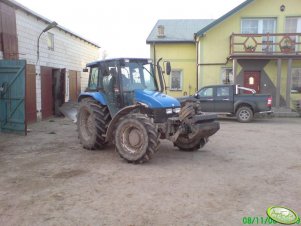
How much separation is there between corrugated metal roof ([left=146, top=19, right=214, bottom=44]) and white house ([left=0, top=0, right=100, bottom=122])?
5340 mm

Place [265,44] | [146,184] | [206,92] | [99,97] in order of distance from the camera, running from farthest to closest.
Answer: [265,44] < [206,92] < [99,97] < [146,184]

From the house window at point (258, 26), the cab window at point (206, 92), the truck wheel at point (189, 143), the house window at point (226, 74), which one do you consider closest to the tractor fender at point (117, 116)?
the truck wheel at point (189, 143)

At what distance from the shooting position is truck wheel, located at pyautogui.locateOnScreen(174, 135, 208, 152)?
342 inches

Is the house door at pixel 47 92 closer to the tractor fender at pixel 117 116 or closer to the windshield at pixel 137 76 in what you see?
the windshield at pixel 137 76

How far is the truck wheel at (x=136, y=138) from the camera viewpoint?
23.7ft

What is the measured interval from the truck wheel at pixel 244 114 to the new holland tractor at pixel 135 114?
766 centimetres

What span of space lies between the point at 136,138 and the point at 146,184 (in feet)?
A: 5.25

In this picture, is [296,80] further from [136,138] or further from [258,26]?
[136,138]

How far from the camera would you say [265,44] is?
19031 mm

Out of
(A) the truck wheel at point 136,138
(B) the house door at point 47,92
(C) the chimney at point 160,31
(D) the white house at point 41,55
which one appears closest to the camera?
(A) the truck wheel at point 136,138

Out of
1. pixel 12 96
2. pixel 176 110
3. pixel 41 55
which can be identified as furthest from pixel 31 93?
pixel 176 110

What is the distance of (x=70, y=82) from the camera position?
19234 mm

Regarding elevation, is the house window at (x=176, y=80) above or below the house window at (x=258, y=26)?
below

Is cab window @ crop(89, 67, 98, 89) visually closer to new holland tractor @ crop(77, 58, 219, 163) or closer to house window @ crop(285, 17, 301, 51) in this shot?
new holland tractor @ crop(77, 58, 219, 163)
